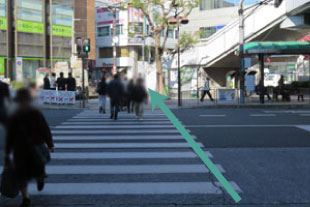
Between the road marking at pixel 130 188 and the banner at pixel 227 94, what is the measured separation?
18.8 m

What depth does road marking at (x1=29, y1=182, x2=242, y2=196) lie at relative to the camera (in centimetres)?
581

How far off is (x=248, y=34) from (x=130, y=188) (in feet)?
77.3

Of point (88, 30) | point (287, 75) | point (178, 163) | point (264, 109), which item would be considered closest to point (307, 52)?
point (264, 109)

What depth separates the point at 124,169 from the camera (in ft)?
24.1

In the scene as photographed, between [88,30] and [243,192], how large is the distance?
159 feet

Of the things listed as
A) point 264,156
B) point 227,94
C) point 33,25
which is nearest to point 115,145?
point 264,156

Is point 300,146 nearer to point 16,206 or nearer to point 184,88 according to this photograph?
point 16,206

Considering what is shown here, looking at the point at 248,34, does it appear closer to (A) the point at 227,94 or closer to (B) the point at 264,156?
(A) the point at 227,94

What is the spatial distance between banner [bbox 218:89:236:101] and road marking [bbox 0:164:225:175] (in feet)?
57.5

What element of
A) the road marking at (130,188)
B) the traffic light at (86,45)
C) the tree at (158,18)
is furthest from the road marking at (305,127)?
the traffic light at (86,45)

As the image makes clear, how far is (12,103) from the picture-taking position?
738mm

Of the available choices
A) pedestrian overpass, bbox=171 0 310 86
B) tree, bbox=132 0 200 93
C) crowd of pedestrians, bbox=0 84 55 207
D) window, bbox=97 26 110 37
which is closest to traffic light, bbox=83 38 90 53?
tree, bbox=132 0 200 93

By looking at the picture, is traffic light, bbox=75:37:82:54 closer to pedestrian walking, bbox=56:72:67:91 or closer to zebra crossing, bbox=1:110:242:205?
pedestrian walking, bbox=56:72:67:91

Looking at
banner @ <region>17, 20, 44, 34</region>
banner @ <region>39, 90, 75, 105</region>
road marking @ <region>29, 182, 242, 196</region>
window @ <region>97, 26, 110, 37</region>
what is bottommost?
road marking @ <region>29, 182, 242, 196</region>
